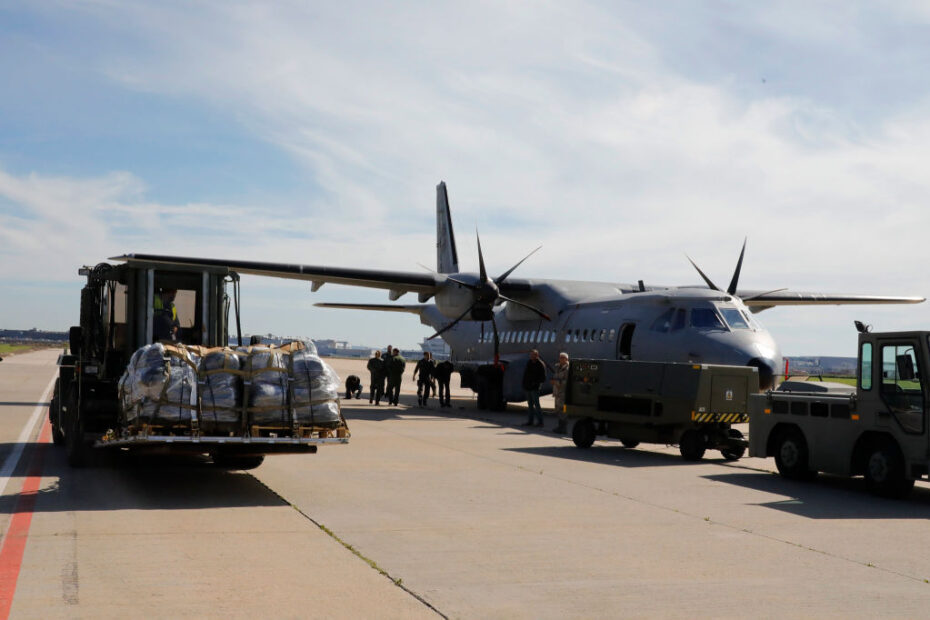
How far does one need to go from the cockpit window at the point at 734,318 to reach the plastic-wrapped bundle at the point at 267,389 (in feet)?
38.0

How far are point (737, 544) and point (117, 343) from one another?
320 inches

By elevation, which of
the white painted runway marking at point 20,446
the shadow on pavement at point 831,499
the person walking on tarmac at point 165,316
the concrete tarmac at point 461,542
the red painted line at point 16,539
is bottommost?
the shadow on pavement at point 831,499

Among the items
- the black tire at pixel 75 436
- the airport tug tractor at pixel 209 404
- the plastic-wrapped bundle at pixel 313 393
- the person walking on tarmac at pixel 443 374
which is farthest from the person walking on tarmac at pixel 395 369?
the plastic-wrapped bundle at pixel 313 393

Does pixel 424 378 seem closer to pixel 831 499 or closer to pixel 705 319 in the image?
pixel 705 319

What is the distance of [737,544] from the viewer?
24.9ft

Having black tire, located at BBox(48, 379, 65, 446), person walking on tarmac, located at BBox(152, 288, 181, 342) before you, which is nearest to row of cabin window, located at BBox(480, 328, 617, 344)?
person walking on tarmac, located at BBox(152, 288, 181, 342)

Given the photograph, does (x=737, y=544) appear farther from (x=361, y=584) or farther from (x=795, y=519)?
(x=361, y=584)

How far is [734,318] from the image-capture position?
1886 cm

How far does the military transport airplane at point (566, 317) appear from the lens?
→ 1861cm

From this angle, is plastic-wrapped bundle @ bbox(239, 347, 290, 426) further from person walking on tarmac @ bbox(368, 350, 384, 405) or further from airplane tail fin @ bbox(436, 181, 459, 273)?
airplane tail fin @ bbox(436, 181, 459, 273)

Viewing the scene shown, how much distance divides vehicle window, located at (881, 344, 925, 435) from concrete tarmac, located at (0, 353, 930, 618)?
3.08ft

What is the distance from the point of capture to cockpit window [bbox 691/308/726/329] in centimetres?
1873

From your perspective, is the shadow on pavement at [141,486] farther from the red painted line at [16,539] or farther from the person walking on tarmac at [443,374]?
the person walking on tarmac at [443,374]

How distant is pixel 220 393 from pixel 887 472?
7.23m
